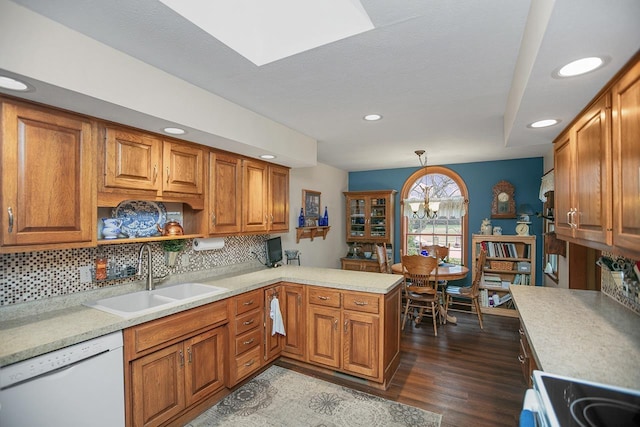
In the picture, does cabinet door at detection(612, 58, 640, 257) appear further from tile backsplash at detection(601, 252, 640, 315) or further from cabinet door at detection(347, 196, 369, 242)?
cabinet door at detection(347, 196, 369, 242)

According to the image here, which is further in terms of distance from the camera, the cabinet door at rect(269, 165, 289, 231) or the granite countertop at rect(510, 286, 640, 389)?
the cabinet door at rect(269, 165, 289, 231)

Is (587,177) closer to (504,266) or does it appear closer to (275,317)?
(275,317)

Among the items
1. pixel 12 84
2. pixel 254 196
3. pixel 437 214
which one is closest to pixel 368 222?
pixel 437 214

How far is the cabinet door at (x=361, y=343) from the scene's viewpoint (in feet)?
8.63

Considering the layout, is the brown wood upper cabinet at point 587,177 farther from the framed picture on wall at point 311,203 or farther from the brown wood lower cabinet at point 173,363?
the framed picture on wall at point 311,203

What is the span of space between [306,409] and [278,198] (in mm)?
2144

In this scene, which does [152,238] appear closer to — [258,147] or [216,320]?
[216,320]

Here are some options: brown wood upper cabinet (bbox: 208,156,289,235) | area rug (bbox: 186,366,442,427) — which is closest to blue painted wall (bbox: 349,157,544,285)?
brown wood upper cabinet (bbox: 208,156,289,235)

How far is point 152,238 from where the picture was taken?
234cm

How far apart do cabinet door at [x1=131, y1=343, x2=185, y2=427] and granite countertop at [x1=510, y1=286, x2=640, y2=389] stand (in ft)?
7.07

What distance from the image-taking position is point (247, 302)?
2695 mm

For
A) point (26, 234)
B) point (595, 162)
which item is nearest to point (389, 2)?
point (595, 162)

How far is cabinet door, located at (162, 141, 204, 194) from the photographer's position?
238 cm

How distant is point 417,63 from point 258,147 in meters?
1.52
